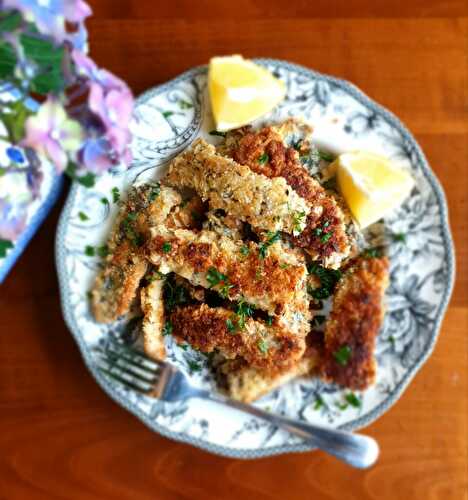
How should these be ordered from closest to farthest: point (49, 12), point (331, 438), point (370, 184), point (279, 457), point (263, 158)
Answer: point (49, 12) → point (263, 158) → point (370, 184) → point (331, 438) → point (279, 457)

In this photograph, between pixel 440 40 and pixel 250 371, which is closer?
pixel 250 371

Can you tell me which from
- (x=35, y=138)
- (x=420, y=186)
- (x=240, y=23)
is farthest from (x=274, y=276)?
(x=240, y=23)

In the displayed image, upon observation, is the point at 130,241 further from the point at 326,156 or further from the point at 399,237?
the point at 399,237

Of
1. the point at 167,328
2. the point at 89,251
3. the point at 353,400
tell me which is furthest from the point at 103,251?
the point at 353,400

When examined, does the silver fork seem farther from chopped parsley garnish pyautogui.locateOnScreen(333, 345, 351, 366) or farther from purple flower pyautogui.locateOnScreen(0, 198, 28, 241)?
purple flower pyautogui.locateOnScreen(0, 198, 28, 241)

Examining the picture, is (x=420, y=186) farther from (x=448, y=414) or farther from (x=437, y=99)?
(x=448, y=414)

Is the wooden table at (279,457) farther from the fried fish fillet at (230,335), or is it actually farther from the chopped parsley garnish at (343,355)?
the fried fish fillet at (230,335)
